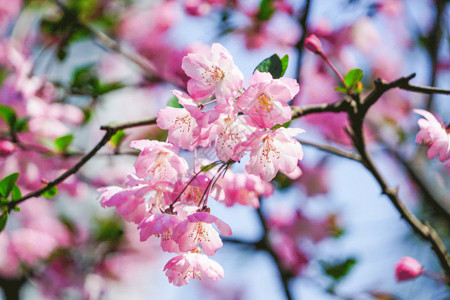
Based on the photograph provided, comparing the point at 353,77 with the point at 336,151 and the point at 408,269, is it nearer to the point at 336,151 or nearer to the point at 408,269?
the point at 336,151

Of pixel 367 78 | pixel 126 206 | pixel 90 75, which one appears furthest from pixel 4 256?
pixel 367 78

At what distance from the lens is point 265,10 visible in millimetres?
2037

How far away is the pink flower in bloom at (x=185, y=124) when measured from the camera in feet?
2.57

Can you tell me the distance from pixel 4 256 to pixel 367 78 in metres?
2.75

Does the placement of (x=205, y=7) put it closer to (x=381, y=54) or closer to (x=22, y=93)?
(x=22, y=93)

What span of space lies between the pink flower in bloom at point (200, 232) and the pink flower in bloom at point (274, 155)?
4.7 inches

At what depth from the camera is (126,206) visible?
917mm

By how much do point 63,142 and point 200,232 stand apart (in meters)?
0.71

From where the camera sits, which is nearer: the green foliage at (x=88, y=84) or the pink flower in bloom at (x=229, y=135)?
the pink flower in bloom at (x=229, y=135)

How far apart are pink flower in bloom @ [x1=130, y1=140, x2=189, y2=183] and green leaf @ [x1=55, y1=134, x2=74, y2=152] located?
553 millimetres

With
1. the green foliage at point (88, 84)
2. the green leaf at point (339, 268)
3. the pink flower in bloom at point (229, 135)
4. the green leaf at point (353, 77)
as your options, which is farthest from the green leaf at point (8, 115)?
the green leaf at point (339, 268)

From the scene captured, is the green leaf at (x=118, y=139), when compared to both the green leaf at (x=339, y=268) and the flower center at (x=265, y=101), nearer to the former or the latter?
the flower center at (x=265, y=101)

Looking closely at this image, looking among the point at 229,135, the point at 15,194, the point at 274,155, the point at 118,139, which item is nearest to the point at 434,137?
the point at 274,155

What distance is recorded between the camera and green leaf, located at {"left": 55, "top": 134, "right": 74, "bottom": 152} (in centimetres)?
136
